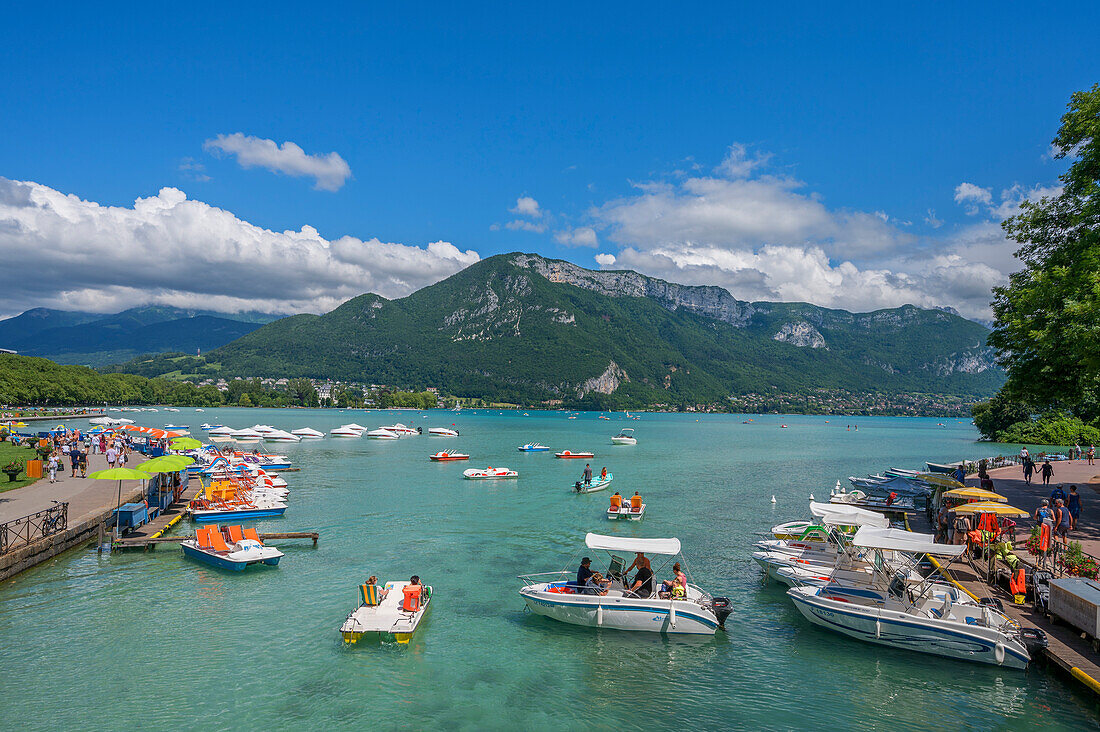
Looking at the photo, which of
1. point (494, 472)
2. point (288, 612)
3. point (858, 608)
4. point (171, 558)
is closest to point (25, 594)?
point (171, 558)

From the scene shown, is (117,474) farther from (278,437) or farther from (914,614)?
(278,437)

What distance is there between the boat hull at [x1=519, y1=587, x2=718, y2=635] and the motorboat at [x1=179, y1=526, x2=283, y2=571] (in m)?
12.1

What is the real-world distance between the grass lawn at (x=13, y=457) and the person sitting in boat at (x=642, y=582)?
31.8m

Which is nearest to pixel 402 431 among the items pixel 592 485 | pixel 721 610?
pixel 592 485

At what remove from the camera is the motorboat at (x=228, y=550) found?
2172 centimetres

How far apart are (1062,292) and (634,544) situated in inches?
796

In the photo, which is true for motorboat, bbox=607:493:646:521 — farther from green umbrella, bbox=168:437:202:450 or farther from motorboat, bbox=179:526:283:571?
green umbrella, bbox=168:437:202:450

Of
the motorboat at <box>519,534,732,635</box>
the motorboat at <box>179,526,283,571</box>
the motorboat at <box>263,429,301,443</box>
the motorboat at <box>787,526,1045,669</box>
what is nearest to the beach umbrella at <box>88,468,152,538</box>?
the motorboat at <box>179,526,283,571</box>

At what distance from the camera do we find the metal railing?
1983 centimetres

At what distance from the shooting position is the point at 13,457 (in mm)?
40562

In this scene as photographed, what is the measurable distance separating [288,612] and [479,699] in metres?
8.18

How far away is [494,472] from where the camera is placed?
4962 cm

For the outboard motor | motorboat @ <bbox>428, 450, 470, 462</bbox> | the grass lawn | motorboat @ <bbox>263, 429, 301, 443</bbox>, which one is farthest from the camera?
motorboat @ <bbox>263, 429, 301, 443</bbox>

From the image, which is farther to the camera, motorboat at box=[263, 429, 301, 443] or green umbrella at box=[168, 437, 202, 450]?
motorboat at box=[263, 429, 301, 443]
